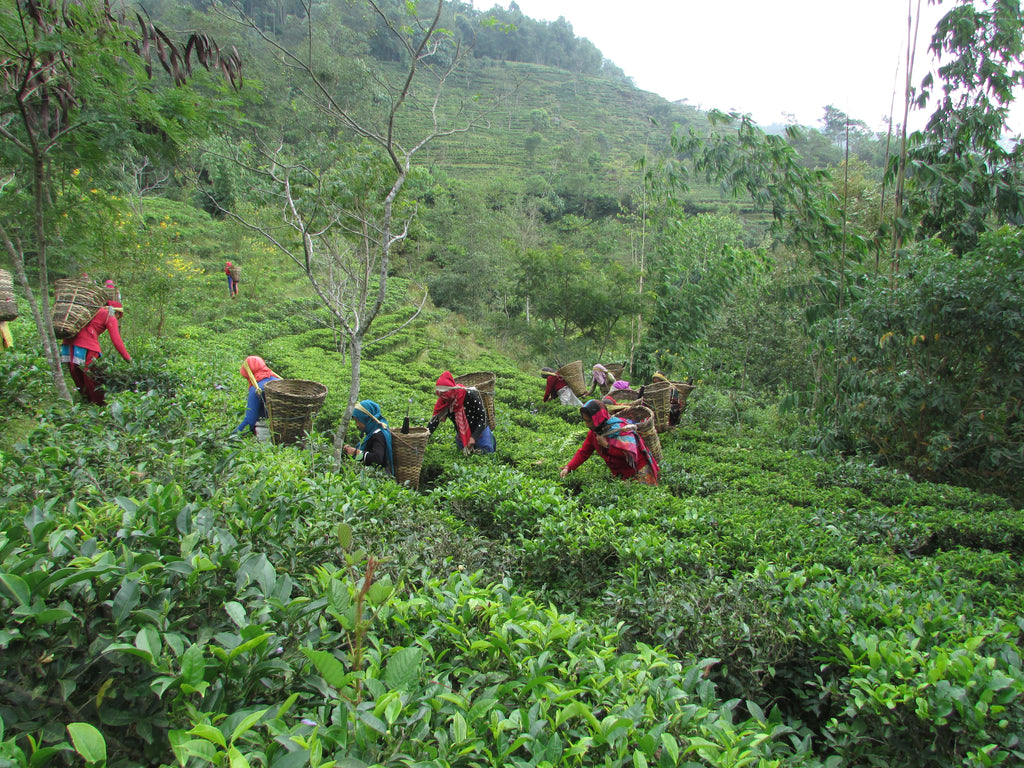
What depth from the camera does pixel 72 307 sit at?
545 cm

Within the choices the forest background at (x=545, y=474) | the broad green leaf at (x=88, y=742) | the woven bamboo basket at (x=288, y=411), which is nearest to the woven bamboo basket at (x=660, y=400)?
the forest background at (x=545, y=474)

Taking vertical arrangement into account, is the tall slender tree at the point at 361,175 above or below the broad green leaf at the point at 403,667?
above

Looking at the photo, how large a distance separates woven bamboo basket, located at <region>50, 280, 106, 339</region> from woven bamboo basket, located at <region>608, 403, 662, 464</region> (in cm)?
545

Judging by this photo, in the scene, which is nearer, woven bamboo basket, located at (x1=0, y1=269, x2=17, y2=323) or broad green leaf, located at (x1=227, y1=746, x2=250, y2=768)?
broad green leaf, located at (x1=227, y1=746, x2=250, y2=768)

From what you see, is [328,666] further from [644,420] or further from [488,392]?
[488,392]

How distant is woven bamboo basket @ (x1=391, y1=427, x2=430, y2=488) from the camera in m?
5.16

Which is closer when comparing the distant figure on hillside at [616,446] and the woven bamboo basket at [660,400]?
the distant figure on hillside at [616,446]

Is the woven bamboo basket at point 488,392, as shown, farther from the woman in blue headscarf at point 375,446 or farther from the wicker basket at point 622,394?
the wicker basket at point 622,394

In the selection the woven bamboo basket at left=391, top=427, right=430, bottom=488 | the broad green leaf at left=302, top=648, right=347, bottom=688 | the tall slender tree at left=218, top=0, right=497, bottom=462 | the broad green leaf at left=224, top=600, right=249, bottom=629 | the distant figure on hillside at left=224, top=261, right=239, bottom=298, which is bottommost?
the woven bamboo basket at left=391, top=427, right=430, bottom=488

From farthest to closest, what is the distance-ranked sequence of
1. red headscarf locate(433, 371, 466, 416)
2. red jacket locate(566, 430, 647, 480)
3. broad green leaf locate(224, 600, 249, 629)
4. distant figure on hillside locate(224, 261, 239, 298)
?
distant figure on hillside locate(224, 261, 239, 298) → red headscarf locate(433, 371, 466, 416) → red jacket locate(566, 430, 647, 480) → broad green leaf locate(224, 600, 249, 629)

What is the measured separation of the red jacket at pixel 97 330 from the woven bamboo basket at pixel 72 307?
0.07 metres

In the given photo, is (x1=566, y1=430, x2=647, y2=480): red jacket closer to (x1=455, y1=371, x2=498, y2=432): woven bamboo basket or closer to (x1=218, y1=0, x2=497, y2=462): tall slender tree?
(x1=455, y1=371, x2=498, y2=432): woven bamboo basket

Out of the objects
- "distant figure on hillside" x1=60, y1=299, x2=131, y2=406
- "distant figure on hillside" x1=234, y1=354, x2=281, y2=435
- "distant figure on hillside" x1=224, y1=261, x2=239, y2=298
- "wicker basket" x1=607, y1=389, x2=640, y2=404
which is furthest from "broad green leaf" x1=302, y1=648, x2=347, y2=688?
"distant figure on hillside" x1=224, y1=261, x2=239, y2=298

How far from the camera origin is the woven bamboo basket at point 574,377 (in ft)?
29.5
